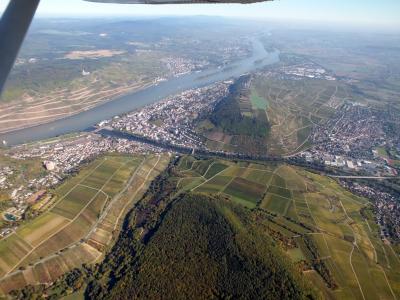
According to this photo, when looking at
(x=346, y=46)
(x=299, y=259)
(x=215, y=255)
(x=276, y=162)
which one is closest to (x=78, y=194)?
(x=215, y=255)

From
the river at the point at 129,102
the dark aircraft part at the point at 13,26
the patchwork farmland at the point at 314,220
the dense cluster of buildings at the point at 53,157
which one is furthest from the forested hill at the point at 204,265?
the river at the point at 129,102

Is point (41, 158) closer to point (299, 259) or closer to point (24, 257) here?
point (24, 257)

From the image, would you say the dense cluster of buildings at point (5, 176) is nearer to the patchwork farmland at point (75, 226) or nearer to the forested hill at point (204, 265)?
the patchwork farmland at point (75, 226)

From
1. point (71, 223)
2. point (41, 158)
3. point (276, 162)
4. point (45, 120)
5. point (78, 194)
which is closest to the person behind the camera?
point (71, 223)

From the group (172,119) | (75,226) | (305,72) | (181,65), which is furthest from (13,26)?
(305,72)

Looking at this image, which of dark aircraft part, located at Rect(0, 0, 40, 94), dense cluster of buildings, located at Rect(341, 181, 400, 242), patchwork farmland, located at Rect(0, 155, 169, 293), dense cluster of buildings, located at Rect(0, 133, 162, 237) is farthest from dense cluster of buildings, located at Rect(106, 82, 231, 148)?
dark aircraft part, located at Rect(0, 0, 40, 94)

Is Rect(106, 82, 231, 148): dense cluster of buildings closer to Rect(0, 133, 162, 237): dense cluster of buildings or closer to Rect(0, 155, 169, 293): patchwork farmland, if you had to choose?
Rect(0, 133, 162, 237): dense cluster of buildings
